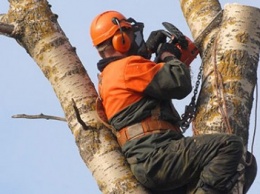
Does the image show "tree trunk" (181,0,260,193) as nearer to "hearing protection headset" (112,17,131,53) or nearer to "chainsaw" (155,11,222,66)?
"chainsaw" (155,11,222,66)

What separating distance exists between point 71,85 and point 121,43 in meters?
0.57

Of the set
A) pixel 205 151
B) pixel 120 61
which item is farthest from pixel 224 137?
pixel 120 61

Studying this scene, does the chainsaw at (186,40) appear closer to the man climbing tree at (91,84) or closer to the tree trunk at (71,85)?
the man climbing tree at (91,84)

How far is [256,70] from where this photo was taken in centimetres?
739

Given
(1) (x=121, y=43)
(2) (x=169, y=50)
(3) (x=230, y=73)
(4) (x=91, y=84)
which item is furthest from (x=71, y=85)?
(3) (x=230, y=73)

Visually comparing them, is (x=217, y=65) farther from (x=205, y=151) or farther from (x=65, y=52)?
(x=65, y=52)

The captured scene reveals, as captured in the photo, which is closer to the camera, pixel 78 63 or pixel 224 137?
pixel 224 137

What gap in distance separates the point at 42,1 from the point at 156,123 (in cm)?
178

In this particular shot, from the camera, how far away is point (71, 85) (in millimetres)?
7602

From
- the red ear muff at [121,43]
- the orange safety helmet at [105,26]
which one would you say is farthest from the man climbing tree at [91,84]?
the red ear muff at [121,43]

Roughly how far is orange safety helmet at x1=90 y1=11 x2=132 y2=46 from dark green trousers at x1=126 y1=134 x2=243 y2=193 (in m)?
1.25

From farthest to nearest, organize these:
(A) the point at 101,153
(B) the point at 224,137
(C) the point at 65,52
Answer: (C) the point at 65,52 < (A) the point at 101,153 < (B) the point at 224,137

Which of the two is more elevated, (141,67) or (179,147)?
(141,67)

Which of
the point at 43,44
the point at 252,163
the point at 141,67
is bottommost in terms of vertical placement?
the point at 252,163
